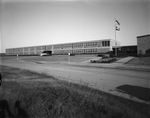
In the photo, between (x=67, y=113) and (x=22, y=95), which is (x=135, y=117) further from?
(x=22, y=95)

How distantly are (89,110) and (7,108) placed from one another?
2.33 metres

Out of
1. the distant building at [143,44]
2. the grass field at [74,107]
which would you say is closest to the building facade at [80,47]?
the distant building at [143,44]

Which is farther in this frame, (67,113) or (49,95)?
(49,95)

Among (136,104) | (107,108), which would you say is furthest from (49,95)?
(136,104)

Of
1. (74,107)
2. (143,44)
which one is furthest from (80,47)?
(74,107)

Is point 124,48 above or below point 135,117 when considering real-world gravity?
above

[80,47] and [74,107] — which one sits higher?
[80,47]

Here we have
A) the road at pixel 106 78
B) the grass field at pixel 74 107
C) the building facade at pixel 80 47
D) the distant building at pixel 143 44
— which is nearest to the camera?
the grass field at pixel 74 107

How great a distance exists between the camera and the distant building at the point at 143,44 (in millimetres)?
26034

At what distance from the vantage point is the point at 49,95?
3219 millimetres

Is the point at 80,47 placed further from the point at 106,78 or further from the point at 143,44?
the point at 106,78

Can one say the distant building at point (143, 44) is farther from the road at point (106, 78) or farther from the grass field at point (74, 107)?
the grass field at point (74, 107)

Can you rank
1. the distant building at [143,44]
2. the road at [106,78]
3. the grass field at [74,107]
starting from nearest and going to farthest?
the grass field at [74,107]
the road at [106,78]
the distant building at [143,44]

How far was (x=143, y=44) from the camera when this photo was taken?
27.1 m
